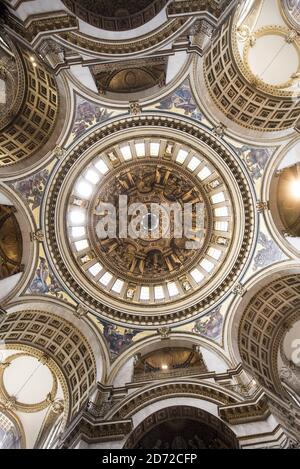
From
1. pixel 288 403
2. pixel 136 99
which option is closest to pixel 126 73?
pixel 136 99

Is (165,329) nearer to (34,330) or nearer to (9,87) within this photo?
(34,330)

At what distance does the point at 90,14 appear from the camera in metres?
15.8

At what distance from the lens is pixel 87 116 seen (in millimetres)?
19719

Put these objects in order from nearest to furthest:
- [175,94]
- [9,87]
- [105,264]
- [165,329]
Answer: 1. [9,87]
2. [175,94]
3. [165,329]
4. [105,264]

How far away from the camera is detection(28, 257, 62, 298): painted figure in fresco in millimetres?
19953

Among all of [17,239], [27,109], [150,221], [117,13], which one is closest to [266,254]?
[150,221]

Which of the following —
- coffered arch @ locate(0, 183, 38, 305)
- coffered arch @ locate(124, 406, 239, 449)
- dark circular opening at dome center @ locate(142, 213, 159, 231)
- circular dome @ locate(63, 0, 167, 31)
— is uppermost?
circular dome @ locate(63, 0, 167, 31)

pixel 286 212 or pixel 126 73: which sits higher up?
pixel 126 73

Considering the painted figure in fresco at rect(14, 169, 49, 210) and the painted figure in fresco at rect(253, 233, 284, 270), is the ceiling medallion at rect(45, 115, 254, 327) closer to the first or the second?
the painted figure in fresco at rect(14, 169, 49, 210)

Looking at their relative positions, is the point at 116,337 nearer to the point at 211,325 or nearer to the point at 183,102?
the point at 211,325

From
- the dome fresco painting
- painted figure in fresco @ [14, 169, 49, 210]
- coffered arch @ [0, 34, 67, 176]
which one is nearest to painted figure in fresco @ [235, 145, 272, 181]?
the dome fresco painting

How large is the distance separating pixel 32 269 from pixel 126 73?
11.2m

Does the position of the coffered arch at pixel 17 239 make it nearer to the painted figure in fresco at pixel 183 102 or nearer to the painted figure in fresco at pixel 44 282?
the painted figure in fresco at pixel 44 282

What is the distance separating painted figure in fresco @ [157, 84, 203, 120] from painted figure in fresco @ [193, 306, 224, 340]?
1057cm
